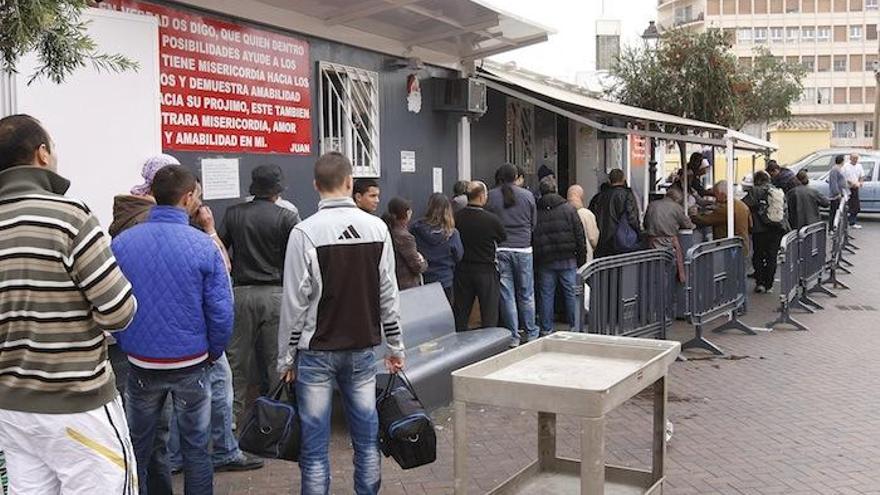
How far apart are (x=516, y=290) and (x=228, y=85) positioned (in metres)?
3.61

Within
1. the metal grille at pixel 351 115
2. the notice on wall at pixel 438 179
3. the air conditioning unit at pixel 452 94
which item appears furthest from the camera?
the notice on wall at pixel 438 179

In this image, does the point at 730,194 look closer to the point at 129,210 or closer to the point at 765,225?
the point at 765,225

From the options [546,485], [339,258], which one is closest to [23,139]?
[339,258]

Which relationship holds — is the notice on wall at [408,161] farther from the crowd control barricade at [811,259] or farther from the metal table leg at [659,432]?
the metal table leg at [659,432]

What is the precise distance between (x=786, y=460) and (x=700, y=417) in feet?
3.73

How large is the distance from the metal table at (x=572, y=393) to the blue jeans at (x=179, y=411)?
1.24m

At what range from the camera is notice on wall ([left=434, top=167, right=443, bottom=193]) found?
11445mm

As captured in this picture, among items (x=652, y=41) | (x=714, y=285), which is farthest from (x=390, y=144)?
(x=652, y=41)

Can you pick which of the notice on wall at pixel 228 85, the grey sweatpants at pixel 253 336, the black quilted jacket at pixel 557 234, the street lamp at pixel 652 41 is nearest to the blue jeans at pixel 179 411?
the grey sweatpants at pixel 253 336

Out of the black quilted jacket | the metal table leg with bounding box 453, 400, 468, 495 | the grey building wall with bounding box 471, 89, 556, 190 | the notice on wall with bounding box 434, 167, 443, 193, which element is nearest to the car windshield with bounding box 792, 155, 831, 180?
the grey building wall with bounding box 471, 89, 556, 190

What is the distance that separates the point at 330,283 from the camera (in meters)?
4.56

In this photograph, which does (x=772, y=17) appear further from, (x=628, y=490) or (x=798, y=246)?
(x=628, y=490)

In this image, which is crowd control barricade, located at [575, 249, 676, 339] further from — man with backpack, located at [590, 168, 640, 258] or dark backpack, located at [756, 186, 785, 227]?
dark backpack, located at [756, 186, 785, 227]

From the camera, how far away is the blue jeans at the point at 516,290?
31.1 ft
